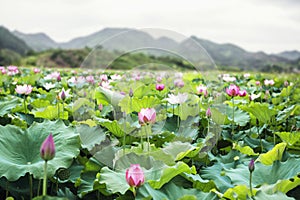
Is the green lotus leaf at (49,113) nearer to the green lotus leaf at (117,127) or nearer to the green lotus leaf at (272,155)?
the green lotus leaf at (117,127)

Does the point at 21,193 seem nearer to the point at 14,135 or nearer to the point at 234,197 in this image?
the point at 14,135

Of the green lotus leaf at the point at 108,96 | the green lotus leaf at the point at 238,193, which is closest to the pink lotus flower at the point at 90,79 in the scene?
the green lotus leaf at the point at 108,96

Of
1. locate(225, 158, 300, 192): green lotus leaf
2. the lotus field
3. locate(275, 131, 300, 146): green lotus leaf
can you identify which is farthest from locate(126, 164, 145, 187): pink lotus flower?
locate(275, 131, 300, 146): green lotus leaf

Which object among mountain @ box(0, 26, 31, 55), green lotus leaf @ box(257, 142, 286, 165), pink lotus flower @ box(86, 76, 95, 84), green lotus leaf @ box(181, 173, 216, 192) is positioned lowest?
green lotus leaf @ box(181, 173, 216, 192)

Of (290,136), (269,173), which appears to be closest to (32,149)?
(269,173)

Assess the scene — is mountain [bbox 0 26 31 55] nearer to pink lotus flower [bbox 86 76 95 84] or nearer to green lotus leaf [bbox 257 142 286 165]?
pink lotus flower [bbox 86 76 95 84]

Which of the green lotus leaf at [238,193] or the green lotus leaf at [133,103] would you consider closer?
the green lotus leaf at [238,193]

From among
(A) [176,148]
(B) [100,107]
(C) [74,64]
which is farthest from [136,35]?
(C) [74,64]

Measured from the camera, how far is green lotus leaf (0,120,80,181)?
117cm

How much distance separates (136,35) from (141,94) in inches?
23.6

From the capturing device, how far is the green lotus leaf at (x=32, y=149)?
117 cm

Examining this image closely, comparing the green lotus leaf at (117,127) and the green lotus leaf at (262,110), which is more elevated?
the green lotus leaf at (262,110)

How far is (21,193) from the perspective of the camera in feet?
4.25

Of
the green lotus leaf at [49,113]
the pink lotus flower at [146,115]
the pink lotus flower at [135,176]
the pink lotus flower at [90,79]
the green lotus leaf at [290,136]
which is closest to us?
the pink lotus flower at [135,176]
